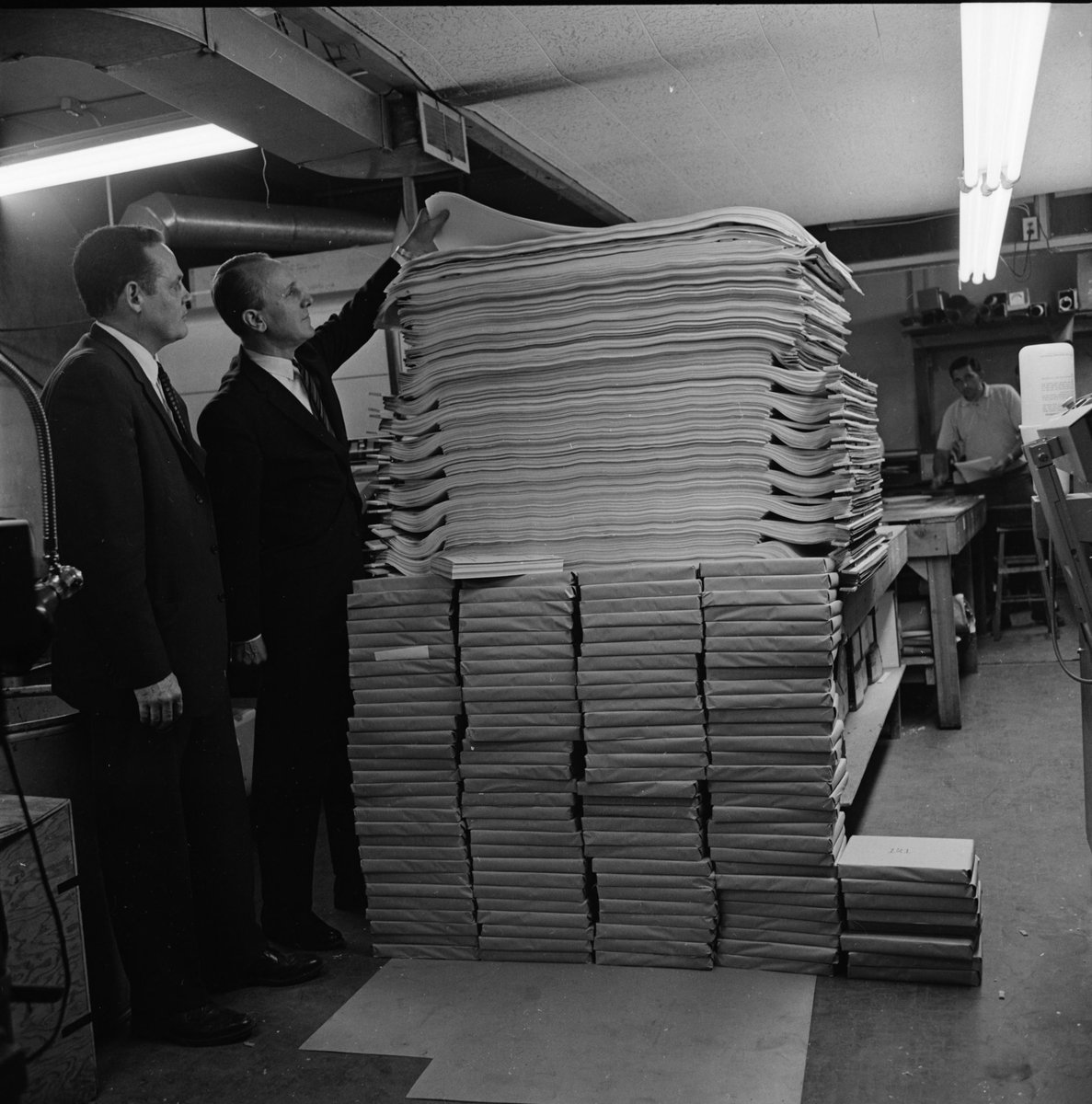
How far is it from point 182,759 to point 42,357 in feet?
12.4

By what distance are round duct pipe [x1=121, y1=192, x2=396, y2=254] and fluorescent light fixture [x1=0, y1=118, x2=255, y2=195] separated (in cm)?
132

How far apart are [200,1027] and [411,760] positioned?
0.80 metres

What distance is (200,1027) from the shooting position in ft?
8.60

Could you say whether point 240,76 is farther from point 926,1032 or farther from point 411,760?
point 926,1032

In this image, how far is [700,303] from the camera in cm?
279

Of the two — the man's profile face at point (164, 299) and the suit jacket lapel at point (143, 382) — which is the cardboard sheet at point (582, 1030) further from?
the man's profile face at point (164, 299)

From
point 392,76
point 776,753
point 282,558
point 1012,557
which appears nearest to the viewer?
point 776,753

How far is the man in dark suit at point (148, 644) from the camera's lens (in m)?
2.56

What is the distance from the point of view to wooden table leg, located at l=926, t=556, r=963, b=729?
5.18 metres

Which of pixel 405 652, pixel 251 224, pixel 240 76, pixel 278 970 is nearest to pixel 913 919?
pixel 405 652

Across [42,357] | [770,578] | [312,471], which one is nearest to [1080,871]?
[770,578]

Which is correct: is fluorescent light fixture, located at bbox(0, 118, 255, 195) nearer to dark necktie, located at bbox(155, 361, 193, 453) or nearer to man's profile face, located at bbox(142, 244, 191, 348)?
man's profile face, located at bbox(142, 244, 191, 348)

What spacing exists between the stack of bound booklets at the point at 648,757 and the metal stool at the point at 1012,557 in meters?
5.21

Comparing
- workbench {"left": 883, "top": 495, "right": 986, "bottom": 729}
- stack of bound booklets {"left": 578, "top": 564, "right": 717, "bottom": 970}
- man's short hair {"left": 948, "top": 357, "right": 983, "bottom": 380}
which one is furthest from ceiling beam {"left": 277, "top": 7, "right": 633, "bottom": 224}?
man's short hair {"left": 948, "top": 357, "right": 983, "bottom": 380}
